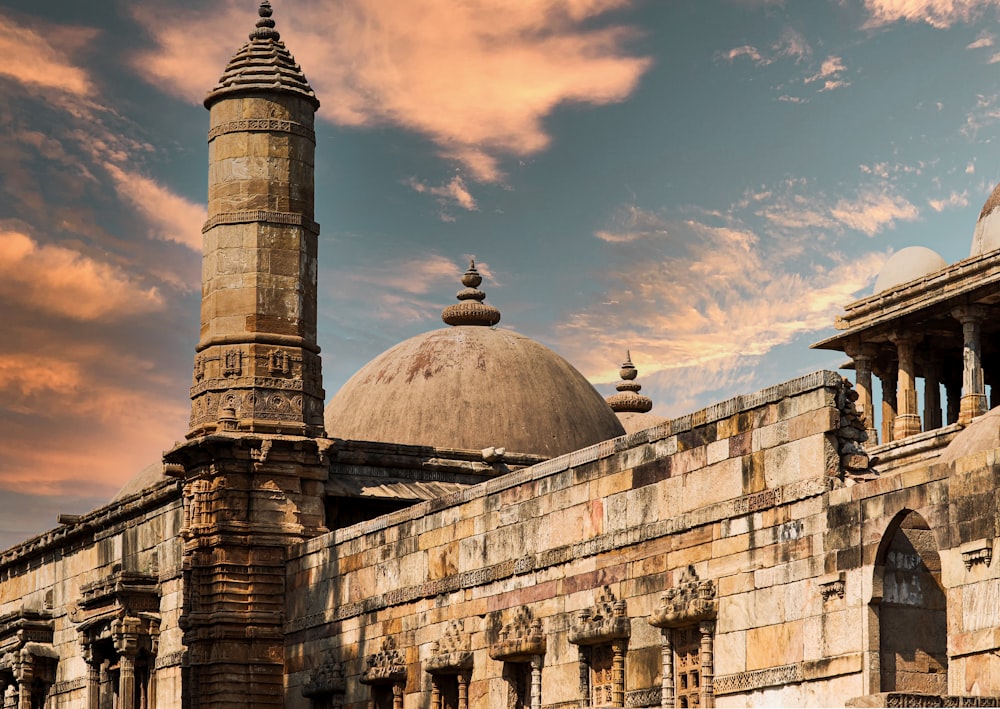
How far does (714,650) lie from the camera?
18.8 meters

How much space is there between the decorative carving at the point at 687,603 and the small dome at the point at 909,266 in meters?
Answer: 28.6

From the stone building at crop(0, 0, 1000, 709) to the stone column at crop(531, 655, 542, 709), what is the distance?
24 millimetres

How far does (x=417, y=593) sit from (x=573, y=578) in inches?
135

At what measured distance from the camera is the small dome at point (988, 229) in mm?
44844

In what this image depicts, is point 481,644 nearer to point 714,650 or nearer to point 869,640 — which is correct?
point 714,650

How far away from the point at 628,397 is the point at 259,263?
17.4m

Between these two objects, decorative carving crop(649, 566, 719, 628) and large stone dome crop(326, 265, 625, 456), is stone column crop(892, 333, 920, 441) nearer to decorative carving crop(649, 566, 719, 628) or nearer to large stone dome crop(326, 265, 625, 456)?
large stone dome crop(326, 265, 625, 456)

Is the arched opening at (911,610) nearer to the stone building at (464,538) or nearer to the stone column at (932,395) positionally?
the stone building at (464,538)

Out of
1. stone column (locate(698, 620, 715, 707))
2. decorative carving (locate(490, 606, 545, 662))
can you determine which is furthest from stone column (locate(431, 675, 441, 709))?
stone column (locate(698, 620, 715, 707))

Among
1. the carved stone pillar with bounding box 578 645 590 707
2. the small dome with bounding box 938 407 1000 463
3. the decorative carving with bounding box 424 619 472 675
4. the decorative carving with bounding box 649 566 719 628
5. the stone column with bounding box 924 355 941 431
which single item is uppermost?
the stone column with bounding box 924 355 941 431

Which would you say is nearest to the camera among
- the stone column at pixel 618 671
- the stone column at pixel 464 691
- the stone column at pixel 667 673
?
the stone column at pixel 667 673

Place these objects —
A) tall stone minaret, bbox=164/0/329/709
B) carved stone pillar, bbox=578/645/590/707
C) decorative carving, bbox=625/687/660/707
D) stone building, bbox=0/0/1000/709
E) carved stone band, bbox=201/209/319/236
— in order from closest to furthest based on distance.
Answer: stone building, bbox=0/0/1000/709 → decorative carving, bbox=625/687/660/707 → carved stone pillar, bbox=578/645/590/707 → tall stone minaret, bbox=164/0/329/709 → carved stone band, bbox=201/209/319/236

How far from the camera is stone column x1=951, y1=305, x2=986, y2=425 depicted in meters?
44.5

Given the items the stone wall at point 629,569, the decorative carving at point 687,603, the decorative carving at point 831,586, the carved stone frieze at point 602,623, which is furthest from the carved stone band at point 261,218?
the decorative carving at point 831,586
